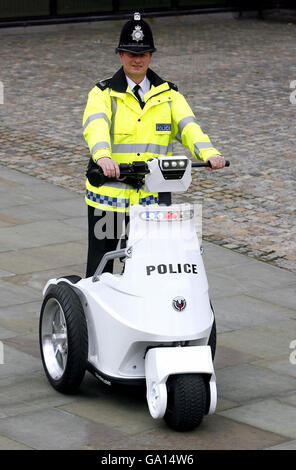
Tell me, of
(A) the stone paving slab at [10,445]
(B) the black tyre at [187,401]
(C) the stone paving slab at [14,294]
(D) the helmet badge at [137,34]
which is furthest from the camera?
(C) the stone paving slab at [14,294]

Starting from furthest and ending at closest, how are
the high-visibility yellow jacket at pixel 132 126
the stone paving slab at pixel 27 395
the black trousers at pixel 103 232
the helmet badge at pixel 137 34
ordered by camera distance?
1. the black trousers at pixel 103 232
2. the high-visibility yellow jacket at pixel 132 126
3. the helmet badge at pixel 137 34
4. the stone paving slab at pixel 27 395

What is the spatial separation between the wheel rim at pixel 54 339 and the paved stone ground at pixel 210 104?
124 inches

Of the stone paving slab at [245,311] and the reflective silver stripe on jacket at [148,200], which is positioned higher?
the reflective silver stripe on jacket at [148,200]

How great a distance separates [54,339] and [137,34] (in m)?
1.86

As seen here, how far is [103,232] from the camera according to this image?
256 inches

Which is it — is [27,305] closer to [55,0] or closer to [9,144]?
[9,144]

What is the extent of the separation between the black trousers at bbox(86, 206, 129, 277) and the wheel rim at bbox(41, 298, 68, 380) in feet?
1.31

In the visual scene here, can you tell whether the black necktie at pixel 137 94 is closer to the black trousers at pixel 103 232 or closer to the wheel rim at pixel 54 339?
the black trousers at pixel 103 232

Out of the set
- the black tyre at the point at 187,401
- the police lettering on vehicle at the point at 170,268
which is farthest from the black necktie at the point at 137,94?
the black tyre at the point at 187,401

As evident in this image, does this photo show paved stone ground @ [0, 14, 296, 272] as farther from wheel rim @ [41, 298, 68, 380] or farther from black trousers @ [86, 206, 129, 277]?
wheel rim @ [41, 298, 68, 380]

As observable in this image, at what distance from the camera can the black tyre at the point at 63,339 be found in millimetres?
6040

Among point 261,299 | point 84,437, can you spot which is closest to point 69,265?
point 261,299

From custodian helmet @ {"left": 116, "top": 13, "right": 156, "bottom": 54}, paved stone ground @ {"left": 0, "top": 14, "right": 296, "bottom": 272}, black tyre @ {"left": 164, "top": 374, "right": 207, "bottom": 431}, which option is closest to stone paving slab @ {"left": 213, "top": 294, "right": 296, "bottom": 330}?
paved stone ground @ {"left": 0, "top": 14, "right": 296, "bottom": 272}

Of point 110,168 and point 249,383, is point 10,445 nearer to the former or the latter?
point 110,168
